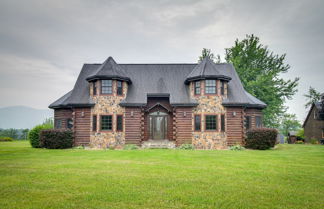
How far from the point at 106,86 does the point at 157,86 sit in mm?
4917

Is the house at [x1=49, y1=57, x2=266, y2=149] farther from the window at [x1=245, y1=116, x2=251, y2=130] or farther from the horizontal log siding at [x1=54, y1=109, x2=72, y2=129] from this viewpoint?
the horizontal log siding at [x1=54, y1=109, x2=72, y2=129]

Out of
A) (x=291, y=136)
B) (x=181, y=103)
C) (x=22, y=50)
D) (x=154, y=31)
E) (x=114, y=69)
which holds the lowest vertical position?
(x=291, y=136)

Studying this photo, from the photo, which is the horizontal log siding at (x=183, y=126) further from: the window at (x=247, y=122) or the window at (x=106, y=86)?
the window at (x=106, y=86)

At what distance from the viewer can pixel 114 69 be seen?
20.6 m

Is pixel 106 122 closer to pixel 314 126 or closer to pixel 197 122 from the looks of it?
pixel 197 122

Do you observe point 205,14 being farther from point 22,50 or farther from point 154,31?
point 22,50

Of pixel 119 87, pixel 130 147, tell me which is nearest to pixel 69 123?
pixel 119 87

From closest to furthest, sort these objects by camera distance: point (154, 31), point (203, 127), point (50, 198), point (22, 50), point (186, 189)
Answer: point (50, 198) < point (186, 189) < point (203, 127) < point (22, 50) < point (154, 31)

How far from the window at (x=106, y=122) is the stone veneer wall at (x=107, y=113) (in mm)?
283

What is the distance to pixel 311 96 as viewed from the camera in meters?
44.8

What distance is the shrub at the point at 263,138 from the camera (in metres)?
18.3

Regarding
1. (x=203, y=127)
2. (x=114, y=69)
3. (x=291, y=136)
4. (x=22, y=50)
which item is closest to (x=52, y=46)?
(x=22, y=50)

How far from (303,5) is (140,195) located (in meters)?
24.2

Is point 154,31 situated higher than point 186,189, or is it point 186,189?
point 154,31
